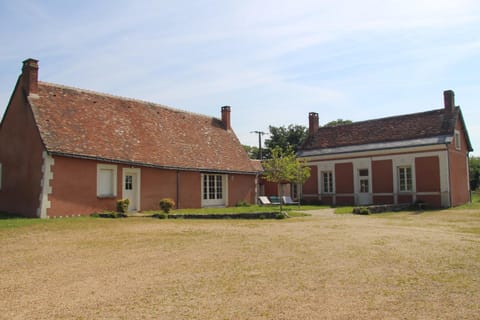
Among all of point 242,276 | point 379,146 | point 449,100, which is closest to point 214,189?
point 379,146

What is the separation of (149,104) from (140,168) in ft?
17.7

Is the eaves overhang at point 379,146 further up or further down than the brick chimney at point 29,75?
further down

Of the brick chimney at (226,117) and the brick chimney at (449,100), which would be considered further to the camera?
the brick chimney at (226,117)

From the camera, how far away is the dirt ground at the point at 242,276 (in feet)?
15.7

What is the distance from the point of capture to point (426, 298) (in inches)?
201

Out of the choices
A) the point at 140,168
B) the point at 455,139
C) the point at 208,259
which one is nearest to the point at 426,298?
the point at 208,259

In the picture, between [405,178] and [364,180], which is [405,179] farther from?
[364,180]

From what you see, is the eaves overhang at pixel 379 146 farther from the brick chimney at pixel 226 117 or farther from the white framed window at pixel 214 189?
the white framed window at pixel 214 189

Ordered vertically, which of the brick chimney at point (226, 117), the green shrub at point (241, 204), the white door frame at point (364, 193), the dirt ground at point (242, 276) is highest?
the brick chimney at point (226, 117)

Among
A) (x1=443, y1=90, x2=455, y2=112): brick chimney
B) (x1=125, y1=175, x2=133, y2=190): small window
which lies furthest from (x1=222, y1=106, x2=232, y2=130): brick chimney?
(x1=443, y1=90, x2=455, y2=112): brick chimney

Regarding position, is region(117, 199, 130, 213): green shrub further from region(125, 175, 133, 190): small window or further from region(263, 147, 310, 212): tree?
region(263, 147, 310, 212): tree

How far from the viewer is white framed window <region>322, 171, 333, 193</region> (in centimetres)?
2783

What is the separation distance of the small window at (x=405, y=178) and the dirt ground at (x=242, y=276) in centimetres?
1389

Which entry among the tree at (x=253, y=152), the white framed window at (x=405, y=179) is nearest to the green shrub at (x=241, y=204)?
the white framed window at (x=405, y=179)
